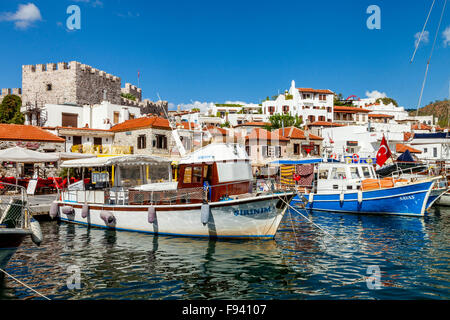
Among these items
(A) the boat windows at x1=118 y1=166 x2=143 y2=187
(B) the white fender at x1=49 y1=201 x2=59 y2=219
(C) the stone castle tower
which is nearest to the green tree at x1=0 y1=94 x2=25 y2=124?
(C) the stone castle tower

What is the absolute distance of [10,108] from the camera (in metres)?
49.0

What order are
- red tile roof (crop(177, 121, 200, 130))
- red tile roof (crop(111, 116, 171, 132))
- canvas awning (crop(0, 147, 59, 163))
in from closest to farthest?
red tile roof (crop(177, 121, 200, 130))
canvas awning (crop(0, 147, 59, 163))
red tile roof (crop(111, 116, 171, 132))

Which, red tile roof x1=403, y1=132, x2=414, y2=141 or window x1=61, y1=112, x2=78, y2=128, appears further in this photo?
red tile roof x1=403, y1=132, x2=414, y2=141

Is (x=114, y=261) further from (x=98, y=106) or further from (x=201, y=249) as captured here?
(x=98, y=106)

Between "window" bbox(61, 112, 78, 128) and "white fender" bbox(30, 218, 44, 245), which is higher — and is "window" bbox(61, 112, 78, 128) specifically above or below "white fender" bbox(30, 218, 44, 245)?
above

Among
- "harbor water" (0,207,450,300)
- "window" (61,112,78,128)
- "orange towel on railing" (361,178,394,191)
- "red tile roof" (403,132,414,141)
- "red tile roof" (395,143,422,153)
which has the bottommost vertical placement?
"harbor water" (0,207,450,300)

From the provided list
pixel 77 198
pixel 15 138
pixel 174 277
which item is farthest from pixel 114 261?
pixel 15 138

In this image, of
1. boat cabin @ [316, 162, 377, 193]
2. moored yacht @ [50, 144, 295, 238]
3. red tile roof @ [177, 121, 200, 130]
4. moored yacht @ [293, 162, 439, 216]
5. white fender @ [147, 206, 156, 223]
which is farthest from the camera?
boat cabin @ [316, 162, 377, 193]

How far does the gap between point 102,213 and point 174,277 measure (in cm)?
779

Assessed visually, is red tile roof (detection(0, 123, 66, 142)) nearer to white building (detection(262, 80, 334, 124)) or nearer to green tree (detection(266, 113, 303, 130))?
green tree (detection(266, 113, 303, 130))

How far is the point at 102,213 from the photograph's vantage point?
15852 mm

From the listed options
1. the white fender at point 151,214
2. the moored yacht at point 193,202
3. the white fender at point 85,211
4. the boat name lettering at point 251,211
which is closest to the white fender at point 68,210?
the moored yacht at point 193,202

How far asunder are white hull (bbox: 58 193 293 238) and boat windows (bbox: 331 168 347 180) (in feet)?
35.7

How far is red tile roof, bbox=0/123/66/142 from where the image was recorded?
29356mm
